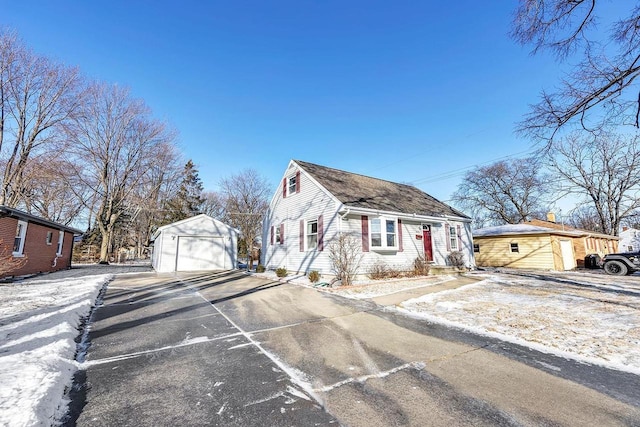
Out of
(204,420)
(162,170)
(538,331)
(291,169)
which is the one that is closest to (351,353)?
(204,420)

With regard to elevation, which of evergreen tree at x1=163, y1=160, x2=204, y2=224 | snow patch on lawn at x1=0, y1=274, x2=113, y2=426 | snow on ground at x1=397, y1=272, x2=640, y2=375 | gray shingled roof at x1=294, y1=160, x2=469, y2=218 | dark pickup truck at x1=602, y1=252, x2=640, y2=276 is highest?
evergreen tree at x1=163, y1=160, x2=204, y2=224

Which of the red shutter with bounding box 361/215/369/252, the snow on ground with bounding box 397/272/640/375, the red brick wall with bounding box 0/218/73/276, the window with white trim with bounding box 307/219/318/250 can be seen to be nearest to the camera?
the snow on ground with bounding box 397/272/640/375

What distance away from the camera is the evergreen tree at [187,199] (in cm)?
3397

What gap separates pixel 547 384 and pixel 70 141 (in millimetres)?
27892

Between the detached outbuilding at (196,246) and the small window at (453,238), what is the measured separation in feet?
47.3

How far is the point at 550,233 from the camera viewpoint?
55.3 feet

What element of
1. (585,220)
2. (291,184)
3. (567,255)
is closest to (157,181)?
(291,184)

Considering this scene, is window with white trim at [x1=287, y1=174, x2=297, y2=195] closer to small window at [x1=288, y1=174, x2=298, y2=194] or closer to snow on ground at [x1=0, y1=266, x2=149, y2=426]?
small window at [x1=288, y1=174, x2=298, y2=194]

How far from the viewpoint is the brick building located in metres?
10.7

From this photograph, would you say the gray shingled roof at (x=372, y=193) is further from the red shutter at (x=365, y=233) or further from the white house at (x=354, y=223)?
the red shutter at (x=365, y=233)

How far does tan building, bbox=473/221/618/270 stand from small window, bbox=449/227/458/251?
500cm

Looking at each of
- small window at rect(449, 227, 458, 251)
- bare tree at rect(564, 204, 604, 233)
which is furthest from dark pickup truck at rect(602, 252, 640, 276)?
bare tree at rect(564, 204, 604, 233)

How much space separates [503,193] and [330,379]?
35.6 meters

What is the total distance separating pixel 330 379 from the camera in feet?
10.4
